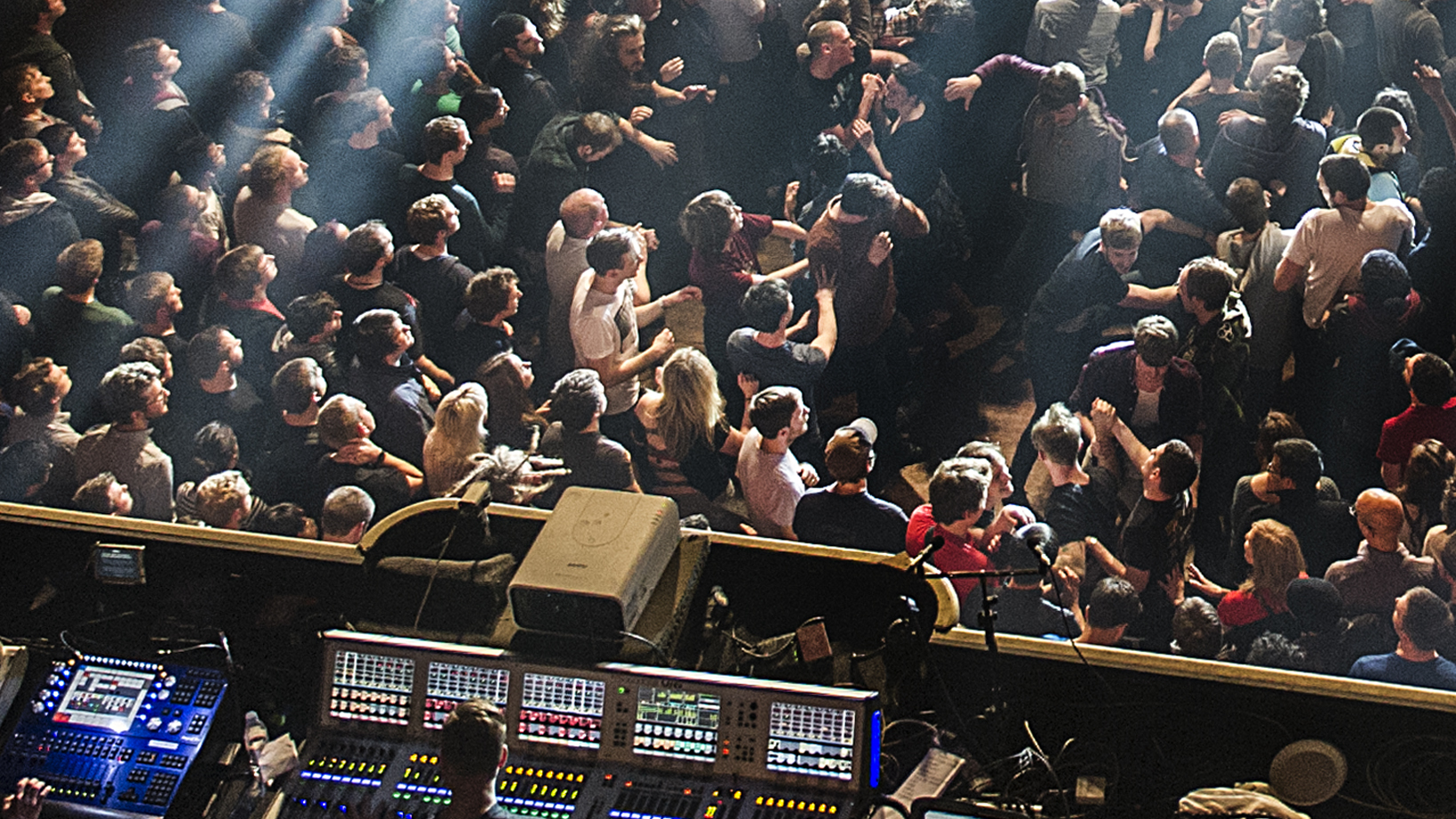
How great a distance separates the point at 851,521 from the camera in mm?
5625

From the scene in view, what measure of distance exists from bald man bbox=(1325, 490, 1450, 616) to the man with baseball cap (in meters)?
1.54

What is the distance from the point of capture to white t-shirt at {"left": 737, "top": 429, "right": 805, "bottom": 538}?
5719 mm

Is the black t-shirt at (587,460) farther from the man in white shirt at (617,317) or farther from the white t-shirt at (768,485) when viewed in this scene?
the white t-shirt at (768,485)

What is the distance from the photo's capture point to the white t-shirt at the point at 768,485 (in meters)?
5.72

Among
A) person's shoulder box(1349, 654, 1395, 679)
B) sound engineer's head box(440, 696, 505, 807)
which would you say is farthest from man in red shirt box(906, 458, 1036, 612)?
sound engineer's head box(440, 696, 505, 807)

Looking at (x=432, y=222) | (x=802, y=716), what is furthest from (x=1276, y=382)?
(x=432, y=222)

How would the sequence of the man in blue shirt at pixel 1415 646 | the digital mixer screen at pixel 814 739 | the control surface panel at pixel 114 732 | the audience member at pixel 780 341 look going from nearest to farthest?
the digital mixer screen at pixel 814 739, the control surface panel at pixel 114 732, the man in blue shirt at pixel 1415 646, the audience member at pixel 780 341

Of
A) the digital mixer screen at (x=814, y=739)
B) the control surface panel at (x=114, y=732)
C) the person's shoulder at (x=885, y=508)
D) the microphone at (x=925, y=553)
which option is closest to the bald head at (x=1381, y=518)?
the person's shoulder at (x=885, y=508)

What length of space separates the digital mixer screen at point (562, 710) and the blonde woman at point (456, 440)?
199 cm

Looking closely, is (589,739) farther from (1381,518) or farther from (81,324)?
(81,324)

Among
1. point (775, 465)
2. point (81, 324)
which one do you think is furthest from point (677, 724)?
point (81, 324)

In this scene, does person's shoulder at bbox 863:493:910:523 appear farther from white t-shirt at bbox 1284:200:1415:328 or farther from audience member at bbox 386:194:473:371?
audience member at bbox 386:194:473:371

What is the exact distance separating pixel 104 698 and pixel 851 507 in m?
2.61

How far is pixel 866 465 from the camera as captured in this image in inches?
222
